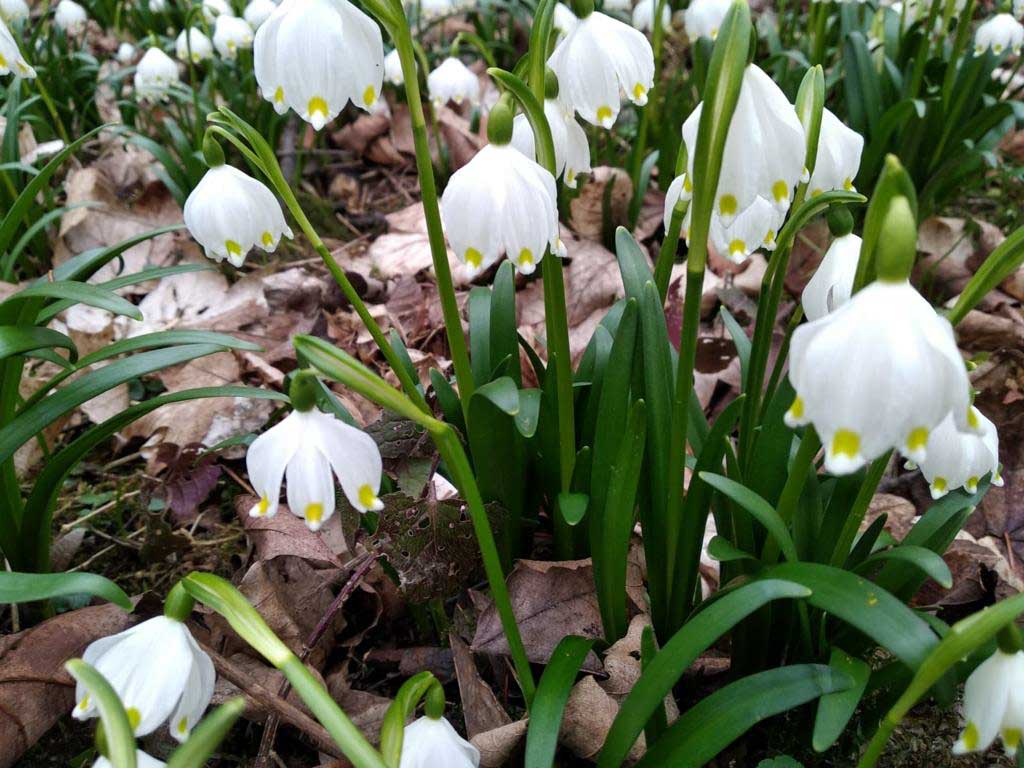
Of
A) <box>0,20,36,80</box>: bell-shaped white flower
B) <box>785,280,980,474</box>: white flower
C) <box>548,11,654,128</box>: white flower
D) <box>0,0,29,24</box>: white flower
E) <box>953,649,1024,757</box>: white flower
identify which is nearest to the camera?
<box>785,280,980,474</box>: white flower

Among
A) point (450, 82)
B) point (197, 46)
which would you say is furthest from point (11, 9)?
point (450, 82)

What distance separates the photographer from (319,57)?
119 cm

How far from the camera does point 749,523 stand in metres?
1.39

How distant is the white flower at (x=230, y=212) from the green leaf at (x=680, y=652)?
2.74 ft

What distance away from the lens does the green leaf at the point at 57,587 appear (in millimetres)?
1143

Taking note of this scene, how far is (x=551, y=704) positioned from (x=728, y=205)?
68 cm

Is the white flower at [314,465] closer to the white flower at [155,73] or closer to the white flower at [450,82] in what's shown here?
the white flower at [450,82]

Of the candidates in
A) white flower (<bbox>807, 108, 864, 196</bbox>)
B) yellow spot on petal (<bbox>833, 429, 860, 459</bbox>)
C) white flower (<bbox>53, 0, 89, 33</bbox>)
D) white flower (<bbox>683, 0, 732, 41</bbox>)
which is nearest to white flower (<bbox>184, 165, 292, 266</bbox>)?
white flower (<bbox>807, 108, 864, 196</bbox>)

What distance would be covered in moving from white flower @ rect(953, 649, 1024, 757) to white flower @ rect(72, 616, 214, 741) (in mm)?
874

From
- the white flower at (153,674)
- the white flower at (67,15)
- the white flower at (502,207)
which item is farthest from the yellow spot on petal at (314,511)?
the white flower at (67,15)

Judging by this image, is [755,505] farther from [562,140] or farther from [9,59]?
[9,59]

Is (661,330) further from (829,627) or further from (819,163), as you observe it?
(829,627)

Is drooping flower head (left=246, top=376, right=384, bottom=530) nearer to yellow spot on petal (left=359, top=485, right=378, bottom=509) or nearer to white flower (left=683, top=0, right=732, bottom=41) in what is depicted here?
yellow spot on petal (left=359, top=485, right=378, bottom=509)

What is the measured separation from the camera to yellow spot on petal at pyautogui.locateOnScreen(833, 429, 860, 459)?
0.81 meters
